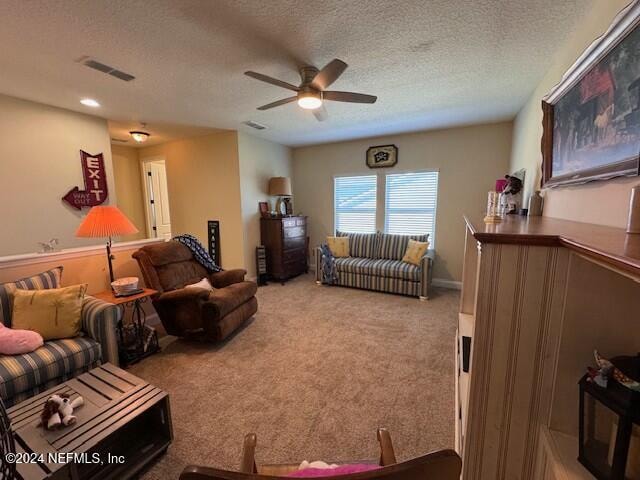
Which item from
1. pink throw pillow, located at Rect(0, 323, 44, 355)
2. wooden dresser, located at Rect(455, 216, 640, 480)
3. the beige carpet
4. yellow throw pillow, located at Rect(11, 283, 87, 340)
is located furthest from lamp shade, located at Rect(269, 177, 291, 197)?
wooden dresser, located at Rect(455, 216, 640, 480)

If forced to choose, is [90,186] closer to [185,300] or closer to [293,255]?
[185,300]

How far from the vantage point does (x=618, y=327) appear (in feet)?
3.07

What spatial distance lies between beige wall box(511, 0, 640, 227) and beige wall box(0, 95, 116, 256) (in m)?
4.89

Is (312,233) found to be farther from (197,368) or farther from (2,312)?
(2,312)

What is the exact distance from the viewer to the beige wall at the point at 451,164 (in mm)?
3969

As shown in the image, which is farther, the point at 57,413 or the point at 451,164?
the point at 451,164

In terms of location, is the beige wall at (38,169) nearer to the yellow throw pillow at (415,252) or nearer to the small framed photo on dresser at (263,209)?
the small framed photo on dresser at (263,209)

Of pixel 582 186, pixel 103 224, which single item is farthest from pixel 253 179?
pixel 582 186

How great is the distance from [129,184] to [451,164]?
20.1ft

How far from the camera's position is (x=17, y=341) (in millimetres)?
1685

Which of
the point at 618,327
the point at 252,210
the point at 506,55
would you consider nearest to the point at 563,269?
the point at 618,327

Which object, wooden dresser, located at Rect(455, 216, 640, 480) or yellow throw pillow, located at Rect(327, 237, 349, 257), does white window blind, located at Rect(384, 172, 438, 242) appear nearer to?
yellow throw pillow, located at Rect(327, 237, 349, 257)

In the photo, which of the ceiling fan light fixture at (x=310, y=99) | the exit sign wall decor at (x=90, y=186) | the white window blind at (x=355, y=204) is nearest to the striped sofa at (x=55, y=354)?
the exit sign wall decor at (x=90, y=186)

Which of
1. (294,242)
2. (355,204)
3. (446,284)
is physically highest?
(355,204)
